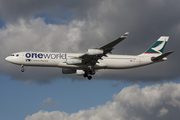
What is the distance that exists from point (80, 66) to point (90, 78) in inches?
264

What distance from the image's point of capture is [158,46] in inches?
2559

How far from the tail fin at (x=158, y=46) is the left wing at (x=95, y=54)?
1460cm

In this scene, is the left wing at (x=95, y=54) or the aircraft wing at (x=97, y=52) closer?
the aircraft wing at (x=97, y=52)

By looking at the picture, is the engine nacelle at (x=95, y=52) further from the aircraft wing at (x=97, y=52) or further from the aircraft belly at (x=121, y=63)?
the aircraft belly at (x=121, y=63)

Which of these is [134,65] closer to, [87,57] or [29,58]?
[87,57]

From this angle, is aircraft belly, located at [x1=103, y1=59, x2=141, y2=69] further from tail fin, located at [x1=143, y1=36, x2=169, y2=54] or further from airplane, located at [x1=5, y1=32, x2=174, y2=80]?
tail fin, located at [x1=143, y1=36, x2=169, y2=54]

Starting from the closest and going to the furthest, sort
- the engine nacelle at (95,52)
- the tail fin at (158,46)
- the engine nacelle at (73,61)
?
the engine nacelle at (95,52) < the engine nacelle at (73,61) < the tail fin at (158,46)

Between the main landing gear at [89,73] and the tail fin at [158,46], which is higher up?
the tail fin at [158,46]

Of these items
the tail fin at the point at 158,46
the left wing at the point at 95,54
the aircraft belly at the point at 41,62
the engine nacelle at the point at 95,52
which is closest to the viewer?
the left wing at the point at 95,54

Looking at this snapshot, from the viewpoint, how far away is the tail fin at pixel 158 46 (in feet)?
210

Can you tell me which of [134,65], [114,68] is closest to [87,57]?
[114,68]

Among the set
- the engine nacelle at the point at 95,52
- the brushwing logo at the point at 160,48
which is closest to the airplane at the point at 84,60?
the engine nacelle at the point at 95,52

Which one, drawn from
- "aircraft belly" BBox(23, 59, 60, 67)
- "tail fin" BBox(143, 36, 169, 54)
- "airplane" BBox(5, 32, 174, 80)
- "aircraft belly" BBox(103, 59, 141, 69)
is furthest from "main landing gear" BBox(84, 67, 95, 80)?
"tail fin" BBox(143, 36, 169, 54)

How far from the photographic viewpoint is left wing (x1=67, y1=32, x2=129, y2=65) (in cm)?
4971
